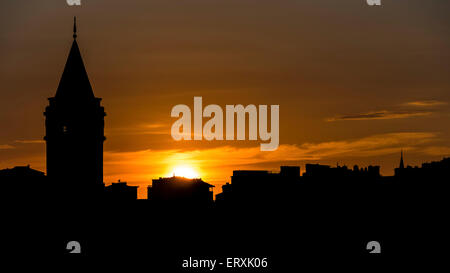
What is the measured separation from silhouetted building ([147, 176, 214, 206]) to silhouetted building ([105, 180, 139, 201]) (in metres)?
1.35

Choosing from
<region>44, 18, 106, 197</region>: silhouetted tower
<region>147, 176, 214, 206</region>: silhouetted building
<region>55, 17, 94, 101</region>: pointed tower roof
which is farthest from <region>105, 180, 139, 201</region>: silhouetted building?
<region>55, 17, 94, 101</region>: pointed tower roof

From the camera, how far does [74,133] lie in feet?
Result: 189

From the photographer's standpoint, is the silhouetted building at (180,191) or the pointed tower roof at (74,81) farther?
the silhouetted building at (180,191)

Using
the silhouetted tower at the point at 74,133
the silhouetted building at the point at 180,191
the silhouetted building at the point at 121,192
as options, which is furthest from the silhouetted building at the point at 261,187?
the silhouetted tower at the point at 74,133

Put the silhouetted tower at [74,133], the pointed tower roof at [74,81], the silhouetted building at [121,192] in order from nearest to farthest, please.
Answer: the pointed tower roof at [74,81], the silhouetted tower at [74,133], the silhouetted building at [121,192]

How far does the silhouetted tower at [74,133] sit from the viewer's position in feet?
185

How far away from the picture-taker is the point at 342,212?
217 feet

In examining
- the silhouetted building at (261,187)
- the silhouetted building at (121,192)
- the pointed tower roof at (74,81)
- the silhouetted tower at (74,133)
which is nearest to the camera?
the pointed tower roof at (74,81)

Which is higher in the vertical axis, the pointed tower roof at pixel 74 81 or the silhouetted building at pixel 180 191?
the pointed tower roof at pixel 74 81

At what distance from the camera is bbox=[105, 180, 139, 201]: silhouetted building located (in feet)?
203

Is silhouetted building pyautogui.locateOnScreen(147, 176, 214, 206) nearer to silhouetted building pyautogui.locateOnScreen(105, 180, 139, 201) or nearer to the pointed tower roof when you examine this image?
silhouetted building pyautogui.locateOnScreen(105, 180, 139, 201)

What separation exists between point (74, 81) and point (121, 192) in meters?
10.6

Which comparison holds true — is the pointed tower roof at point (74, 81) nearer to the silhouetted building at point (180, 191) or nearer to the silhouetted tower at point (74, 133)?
the silhouetted tower at point (74, 133)
